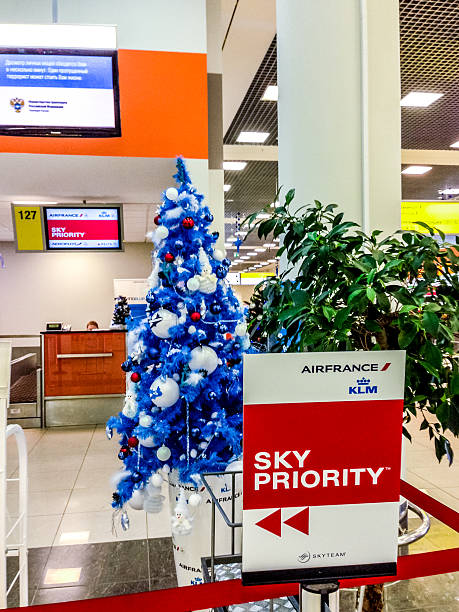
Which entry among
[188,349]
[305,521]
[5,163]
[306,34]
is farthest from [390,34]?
[5,163]

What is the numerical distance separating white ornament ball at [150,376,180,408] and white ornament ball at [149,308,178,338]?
0.70ft

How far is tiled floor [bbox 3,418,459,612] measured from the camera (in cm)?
248

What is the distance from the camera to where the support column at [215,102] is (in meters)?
4.55

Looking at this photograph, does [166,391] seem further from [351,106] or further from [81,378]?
[81,378]

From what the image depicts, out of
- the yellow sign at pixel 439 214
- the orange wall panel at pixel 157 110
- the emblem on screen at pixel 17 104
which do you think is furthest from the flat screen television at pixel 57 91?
the yellow sign at pixel 439 214

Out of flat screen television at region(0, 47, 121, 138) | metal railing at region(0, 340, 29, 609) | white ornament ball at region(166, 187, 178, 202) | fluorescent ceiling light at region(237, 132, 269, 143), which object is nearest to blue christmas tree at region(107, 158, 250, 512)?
white ornament ball at region(166, 187, 178, 202)

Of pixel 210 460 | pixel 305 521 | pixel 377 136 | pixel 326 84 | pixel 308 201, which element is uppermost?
pixel 326 84

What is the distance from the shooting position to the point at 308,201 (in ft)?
8.10

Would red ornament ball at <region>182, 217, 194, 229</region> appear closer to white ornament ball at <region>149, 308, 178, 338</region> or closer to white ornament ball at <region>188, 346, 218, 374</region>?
white ornament ball at <region>149, 308, 178, 338</region>

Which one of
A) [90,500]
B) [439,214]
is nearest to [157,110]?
[90,500]

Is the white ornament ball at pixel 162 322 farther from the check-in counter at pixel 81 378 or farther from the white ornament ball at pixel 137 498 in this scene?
the check-in counter at pixel 81 378

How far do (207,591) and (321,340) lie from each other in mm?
586

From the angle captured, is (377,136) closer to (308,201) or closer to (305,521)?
(308,201)

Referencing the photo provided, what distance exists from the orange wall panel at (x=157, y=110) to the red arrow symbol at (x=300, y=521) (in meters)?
3.95
